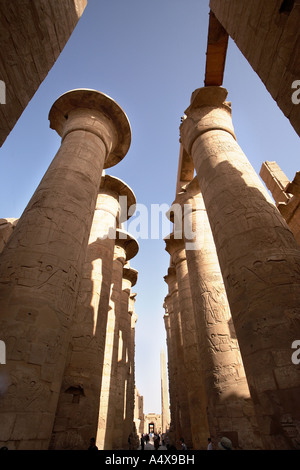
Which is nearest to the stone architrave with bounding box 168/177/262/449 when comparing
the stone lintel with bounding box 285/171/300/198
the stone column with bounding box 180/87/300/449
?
the stone column with bounding box 180/87/300/449

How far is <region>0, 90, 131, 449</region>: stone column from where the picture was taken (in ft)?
9.89

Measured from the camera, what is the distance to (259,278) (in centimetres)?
381

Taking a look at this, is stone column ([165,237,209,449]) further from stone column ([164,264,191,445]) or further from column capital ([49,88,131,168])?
column capital ([49,88,131,168])

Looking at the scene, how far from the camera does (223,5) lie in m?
4.32

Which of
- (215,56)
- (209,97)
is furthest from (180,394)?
(215,56)

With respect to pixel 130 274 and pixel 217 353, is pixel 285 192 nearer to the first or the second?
pixel 217 353

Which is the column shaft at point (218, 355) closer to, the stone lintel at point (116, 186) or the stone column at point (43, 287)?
the stone lintel at point (116, 186)

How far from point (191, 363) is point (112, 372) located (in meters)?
2.98

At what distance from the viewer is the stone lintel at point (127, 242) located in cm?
1162

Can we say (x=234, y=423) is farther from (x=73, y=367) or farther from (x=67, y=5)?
(x=67, y=5)

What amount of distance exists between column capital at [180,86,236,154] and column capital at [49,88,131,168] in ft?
6.50

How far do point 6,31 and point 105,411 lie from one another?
981 centimetres

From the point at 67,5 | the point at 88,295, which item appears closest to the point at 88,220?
the point at 88,295

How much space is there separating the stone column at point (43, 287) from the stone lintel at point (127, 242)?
5.55m
